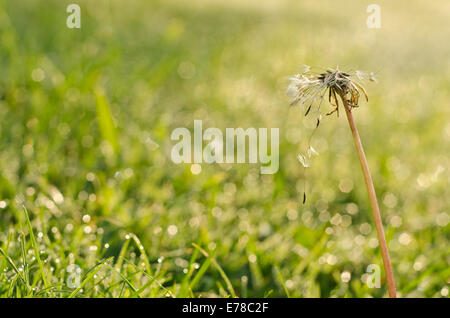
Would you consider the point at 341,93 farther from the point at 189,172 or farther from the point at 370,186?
the point at 189,172

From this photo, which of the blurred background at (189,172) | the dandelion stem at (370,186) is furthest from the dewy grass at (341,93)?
the blurred background at (189,172)

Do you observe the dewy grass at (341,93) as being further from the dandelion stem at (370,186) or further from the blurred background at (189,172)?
the blurred background at (189,172)

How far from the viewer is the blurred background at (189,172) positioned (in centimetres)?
127

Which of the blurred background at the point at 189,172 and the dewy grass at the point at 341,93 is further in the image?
the blurred background at the point at 189,172

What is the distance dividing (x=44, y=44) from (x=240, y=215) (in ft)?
4.46

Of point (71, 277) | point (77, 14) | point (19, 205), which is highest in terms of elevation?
point (77, 14)

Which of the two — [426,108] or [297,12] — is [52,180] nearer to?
[426,108]

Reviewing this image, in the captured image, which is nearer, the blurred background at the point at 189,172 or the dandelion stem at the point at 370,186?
the dandelion stem at the point at 370,186

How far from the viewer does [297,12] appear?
4.11m

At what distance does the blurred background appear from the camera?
1.27 metres

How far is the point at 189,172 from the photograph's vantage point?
67.3 inches

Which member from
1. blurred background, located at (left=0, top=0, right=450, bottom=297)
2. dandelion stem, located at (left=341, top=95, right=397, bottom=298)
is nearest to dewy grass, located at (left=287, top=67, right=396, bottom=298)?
dandelion stem, located at (left=341, top=95, right=397, bottom=298)
